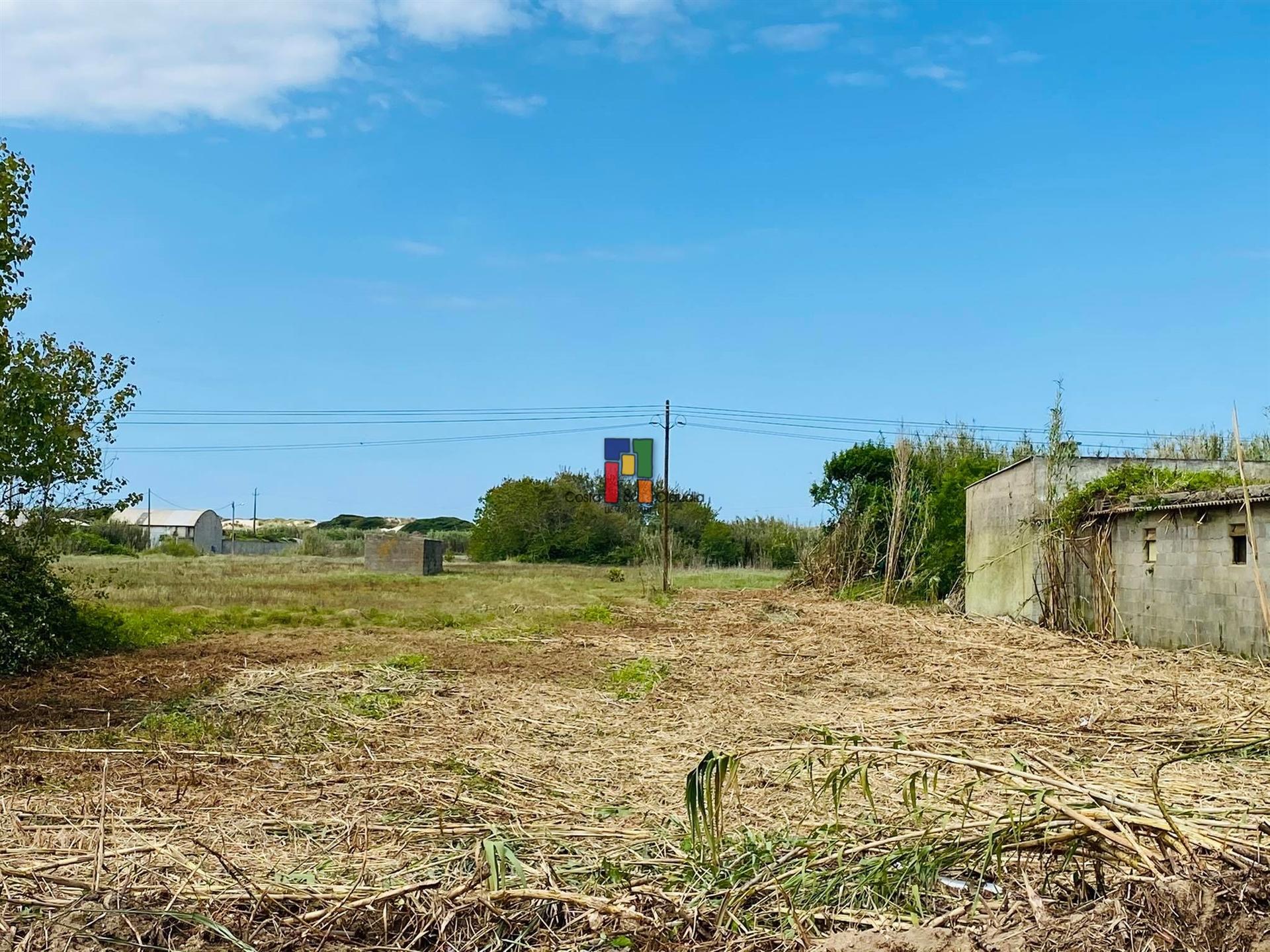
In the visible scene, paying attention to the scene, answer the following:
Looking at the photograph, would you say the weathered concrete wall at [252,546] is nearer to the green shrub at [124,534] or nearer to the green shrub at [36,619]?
the green shrub at [124,534]

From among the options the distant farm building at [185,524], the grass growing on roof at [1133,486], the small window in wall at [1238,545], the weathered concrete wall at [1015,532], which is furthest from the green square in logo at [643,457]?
the distant farm building at [185,524]

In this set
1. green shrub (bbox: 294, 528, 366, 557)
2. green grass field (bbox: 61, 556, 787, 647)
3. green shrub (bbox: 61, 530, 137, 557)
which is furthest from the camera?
green shrub (bbox: 294, 528, 366, 557)

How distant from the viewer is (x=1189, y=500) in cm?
1195

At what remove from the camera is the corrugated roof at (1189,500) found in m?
10.7

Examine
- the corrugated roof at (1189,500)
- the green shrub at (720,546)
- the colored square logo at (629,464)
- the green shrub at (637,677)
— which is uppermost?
the colored square logo at (629,464)

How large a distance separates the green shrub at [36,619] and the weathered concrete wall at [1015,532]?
499 inches

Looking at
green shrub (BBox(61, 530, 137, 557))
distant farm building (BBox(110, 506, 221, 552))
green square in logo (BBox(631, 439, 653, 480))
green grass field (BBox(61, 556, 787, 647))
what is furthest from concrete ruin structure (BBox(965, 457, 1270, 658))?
distant farm building (BBox(110, 506, 221, 552))

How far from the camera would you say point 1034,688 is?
9547 millimetres

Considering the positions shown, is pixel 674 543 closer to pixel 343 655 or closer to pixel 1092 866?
pixel 343 655

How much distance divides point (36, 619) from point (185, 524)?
2137 inches

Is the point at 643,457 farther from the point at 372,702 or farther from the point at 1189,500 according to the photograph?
the point at 372,702

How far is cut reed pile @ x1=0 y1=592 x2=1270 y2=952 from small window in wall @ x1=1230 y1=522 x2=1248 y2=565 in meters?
2.22

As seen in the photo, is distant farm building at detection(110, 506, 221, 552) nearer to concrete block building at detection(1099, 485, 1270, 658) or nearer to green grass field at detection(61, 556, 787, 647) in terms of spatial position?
green grass field at detection(61, 556, 787, 647)

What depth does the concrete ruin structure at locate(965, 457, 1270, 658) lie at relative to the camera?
36.8 ft
